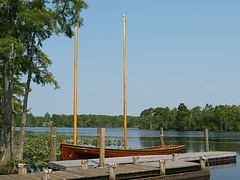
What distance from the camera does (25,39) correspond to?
56.6 ft

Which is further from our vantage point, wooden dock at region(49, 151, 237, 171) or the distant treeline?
the distant treeline

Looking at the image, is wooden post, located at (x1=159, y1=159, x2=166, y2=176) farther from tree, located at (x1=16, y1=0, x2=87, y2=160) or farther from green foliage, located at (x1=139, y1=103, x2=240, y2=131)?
green foliage, located at (x1=139, y1=103, x2=240, y2=131)

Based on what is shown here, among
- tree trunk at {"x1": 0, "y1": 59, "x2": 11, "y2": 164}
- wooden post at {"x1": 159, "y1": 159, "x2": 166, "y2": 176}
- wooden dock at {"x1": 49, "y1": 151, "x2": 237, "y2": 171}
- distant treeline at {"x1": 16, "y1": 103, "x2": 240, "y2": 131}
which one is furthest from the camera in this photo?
distant treeline at {"x1": 16, "y1": 103, "x2": 240, "y2": 131}

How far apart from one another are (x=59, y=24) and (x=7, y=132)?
7500 mm

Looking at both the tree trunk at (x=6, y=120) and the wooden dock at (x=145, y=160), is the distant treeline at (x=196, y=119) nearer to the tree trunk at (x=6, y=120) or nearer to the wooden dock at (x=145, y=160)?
the wooden dock at (x=145, y=160)

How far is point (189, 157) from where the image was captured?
19656 mm

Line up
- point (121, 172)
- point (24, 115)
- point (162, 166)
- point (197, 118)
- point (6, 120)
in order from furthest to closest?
point (197, 118) < point (24, 115) < point (6, 120) < point (162, 166) < point (121, 172)

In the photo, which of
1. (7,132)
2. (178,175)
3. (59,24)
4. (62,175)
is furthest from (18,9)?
(178,175)

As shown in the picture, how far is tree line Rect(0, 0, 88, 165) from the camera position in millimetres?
15592

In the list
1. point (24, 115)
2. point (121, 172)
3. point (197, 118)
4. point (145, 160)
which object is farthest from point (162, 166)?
point (197, 118)

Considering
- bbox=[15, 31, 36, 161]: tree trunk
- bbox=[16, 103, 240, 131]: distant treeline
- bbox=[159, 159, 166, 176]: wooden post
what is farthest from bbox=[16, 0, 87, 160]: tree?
bbox=[16, 103, 240, 131]: distant treeline

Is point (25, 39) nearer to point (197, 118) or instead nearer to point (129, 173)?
point (129, 173)

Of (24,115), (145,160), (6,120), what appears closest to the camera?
(6,120)

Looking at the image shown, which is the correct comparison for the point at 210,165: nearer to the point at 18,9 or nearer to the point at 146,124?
the point at 18,9
